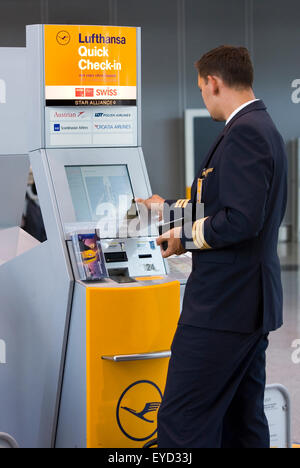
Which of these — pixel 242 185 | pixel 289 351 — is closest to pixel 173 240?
pixel 242 185

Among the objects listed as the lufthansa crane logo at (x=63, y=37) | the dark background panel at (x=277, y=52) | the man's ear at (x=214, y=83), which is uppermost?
the dark background panel at (x=277, y=52)

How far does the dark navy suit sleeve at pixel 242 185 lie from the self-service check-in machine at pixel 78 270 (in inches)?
25.0

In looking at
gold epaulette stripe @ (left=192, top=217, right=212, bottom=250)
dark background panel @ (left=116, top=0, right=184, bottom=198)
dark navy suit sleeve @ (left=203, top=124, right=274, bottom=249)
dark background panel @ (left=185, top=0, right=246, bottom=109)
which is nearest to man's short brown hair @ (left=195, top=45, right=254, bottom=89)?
dark navy suit sleeve @ (left=203, top=124, right=274, bottom=249)

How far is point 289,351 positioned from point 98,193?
267 centimetres

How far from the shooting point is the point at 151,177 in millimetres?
9727

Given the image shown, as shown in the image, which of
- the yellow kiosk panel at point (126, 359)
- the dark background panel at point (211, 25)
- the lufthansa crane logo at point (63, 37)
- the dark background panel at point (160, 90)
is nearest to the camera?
the yellow kiosk panel at point (126, 359)

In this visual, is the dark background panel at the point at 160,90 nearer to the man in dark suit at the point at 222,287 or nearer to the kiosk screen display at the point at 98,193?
the kiosk screen display at the point at 98,193

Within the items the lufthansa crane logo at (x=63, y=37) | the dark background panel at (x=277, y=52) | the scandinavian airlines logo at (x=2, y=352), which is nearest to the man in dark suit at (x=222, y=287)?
the lufthansa crane logo at (x=63, y=37)

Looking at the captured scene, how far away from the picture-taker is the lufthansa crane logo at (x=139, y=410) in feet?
8.00

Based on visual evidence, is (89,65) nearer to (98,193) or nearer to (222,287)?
(98,193)

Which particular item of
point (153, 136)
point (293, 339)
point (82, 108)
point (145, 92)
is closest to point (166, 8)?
point (145, 92)

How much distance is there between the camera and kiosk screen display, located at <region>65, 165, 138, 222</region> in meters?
2.62

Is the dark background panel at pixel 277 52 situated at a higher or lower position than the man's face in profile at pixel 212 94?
higher

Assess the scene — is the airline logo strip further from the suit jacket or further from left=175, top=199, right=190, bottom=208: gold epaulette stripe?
the suit jacket
